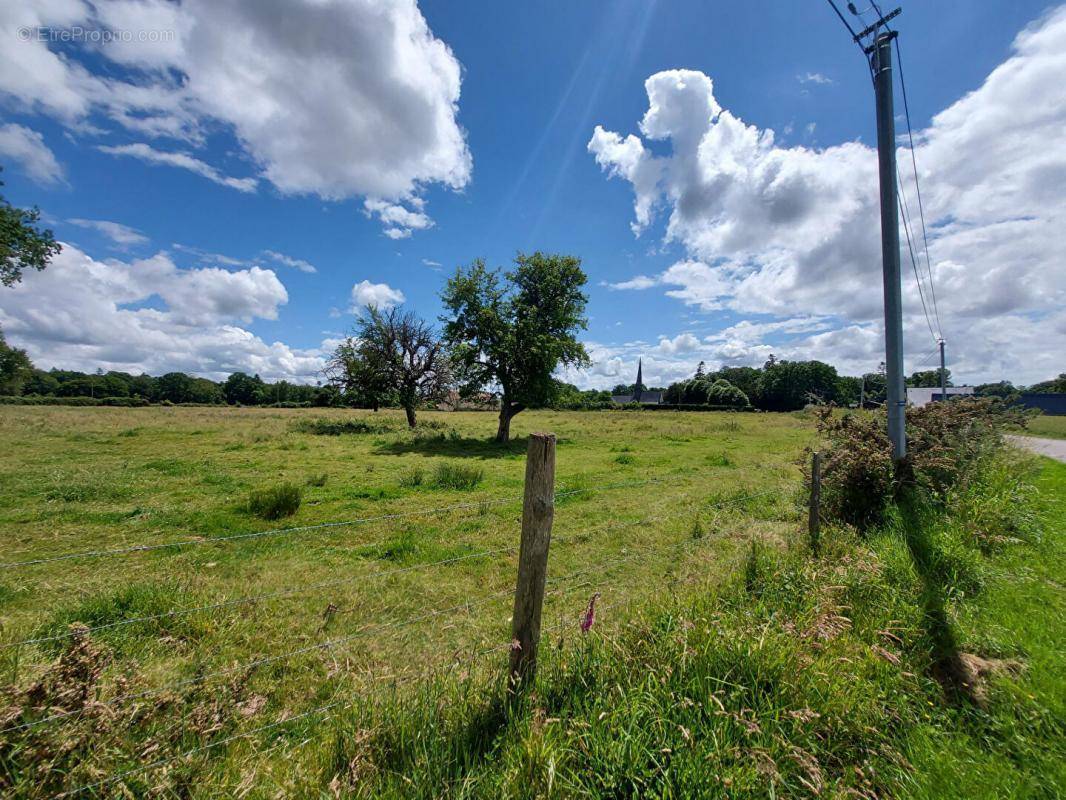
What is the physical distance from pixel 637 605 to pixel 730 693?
4.96ft

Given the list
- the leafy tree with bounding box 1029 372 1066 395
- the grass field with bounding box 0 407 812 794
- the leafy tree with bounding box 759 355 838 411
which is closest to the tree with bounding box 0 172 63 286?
the grass field with bounding box 0 407 812 794

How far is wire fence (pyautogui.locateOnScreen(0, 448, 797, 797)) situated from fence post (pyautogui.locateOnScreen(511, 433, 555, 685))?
0.09 m

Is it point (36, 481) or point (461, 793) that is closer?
point (461, 793)

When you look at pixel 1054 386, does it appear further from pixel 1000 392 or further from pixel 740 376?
pixel 1000 392

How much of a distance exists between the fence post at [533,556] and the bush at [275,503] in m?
7.81

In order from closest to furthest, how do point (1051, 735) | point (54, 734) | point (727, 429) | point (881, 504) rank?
point (54, 734) → point (1051, 735) → point (881, 504) → point (727, 429)

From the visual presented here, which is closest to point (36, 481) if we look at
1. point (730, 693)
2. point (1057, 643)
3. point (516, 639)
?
point (516, 639)

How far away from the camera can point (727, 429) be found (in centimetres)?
2998

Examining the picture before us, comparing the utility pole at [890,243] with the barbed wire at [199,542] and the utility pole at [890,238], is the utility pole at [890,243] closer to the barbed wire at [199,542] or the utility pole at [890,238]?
the utility pole at [890,238]

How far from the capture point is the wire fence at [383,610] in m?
2.37

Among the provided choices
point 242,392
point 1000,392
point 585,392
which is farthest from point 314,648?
point 242,392

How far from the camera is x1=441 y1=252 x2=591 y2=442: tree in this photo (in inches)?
899

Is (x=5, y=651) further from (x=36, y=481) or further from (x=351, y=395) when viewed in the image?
(x=351, y=395)

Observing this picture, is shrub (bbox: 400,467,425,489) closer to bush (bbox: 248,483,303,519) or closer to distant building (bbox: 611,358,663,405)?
bush (bbox: 248,483,303,519)
